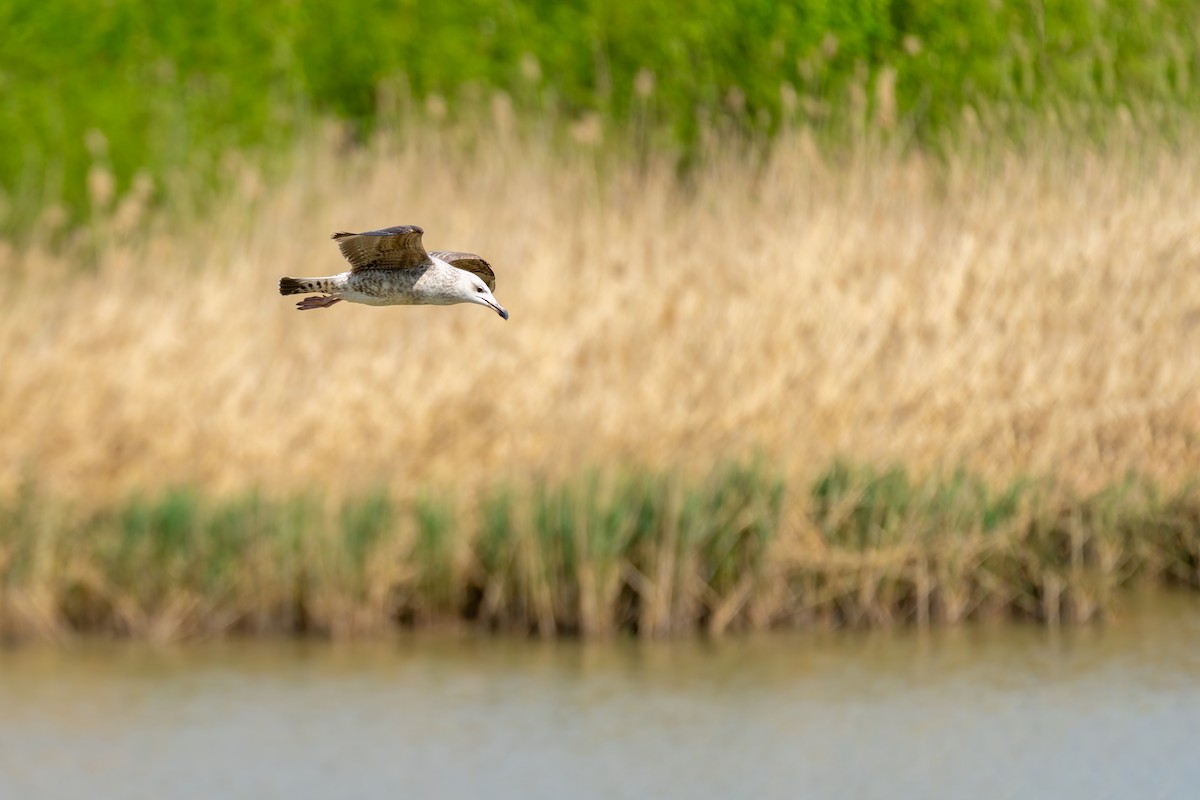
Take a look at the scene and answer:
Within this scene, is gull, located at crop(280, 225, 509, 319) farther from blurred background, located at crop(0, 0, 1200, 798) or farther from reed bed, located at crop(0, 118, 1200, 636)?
reed bed, located at crop(0, 118, 1200, 636)

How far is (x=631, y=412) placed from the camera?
10648 millimetres

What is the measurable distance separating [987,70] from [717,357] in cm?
574

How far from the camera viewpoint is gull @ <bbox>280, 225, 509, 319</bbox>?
380 cm

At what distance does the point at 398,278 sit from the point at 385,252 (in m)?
0.08

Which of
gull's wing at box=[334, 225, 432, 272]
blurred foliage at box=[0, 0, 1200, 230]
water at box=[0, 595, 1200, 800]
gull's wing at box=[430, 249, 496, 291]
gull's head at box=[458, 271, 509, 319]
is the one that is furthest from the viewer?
blurred foliage at box=[0, 0, 1200, 230]

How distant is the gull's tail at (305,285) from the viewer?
4.07m

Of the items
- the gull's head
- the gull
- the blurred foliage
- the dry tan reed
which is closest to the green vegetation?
the dry tan reed

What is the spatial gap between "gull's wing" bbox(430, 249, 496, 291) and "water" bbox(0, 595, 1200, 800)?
628 centimetres

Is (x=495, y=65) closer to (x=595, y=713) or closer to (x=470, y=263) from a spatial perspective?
(x=595, y=713)

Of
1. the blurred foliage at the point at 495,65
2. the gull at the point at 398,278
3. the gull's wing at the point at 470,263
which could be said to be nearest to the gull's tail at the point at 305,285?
the gull at the point at 398,278

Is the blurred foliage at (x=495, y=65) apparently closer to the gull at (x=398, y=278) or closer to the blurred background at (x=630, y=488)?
the blurred background at (x=630, y=488)

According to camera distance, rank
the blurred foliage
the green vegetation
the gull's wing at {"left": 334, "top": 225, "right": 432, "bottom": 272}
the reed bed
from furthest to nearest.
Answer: the blurred foliage, the green vegetation, the reed bed, the gull's wing at {"left": 334, "top": 225, "right": 432, "bottom": 272}

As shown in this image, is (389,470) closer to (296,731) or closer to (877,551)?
(296,731)

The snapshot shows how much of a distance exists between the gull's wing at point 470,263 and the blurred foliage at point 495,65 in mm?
9945
